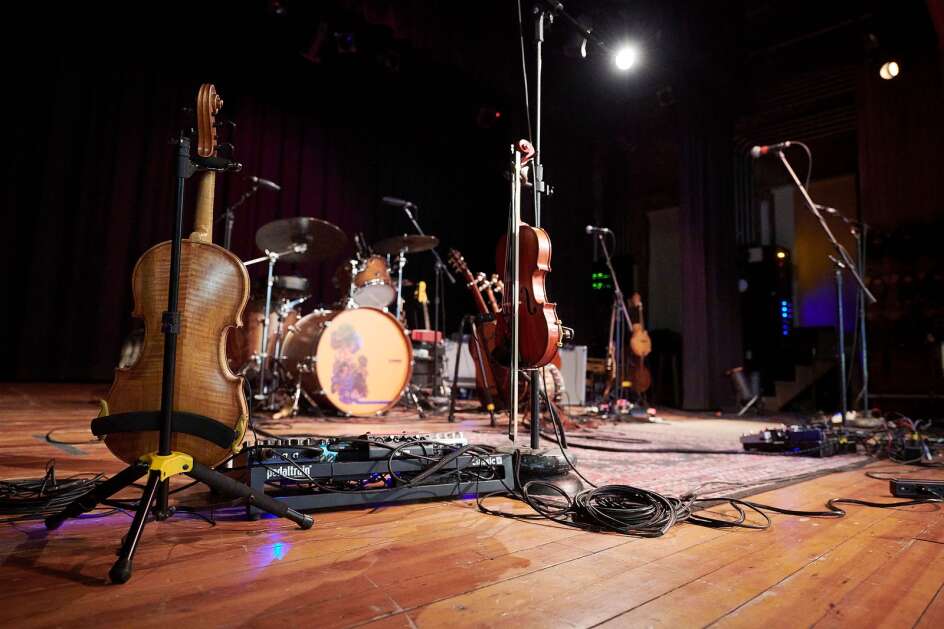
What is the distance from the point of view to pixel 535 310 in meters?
2.31

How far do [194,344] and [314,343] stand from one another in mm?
2687

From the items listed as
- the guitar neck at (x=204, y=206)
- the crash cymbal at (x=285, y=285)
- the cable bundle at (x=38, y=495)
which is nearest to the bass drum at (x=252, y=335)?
the crash cymbal at (x=285, y=285)

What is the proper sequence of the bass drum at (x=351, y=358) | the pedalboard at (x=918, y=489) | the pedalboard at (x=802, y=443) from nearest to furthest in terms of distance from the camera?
the pedalboard at (x=918, y=489) < the pedalboard at (x=802, y=443) < the bass drum at (x=351, y=358)

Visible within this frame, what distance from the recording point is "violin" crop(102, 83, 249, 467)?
146 centimetres

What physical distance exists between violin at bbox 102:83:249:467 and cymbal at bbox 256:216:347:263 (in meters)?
2.80

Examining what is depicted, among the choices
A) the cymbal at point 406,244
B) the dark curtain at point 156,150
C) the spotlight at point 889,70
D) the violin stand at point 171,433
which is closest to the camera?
the violin stand at point 171,433

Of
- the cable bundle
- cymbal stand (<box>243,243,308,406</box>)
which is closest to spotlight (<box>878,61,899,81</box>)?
cymbal stand (<box>243,243,308,406</box>)

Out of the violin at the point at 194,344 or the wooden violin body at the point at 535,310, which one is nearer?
the violin at the point at 194,344

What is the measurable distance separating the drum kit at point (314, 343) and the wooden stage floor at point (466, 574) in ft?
8.70

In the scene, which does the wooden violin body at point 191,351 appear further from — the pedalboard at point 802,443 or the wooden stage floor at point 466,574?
the pedalboard at point 802,443

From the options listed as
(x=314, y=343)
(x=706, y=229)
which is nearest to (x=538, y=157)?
(x=314, y=343)

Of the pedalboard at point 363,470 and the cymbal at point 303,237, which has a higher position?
the cymbal at point 303,237

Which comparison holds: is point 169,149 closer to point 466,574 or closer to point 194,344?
point 194,344

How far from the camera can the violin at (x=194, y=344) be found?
146cm
